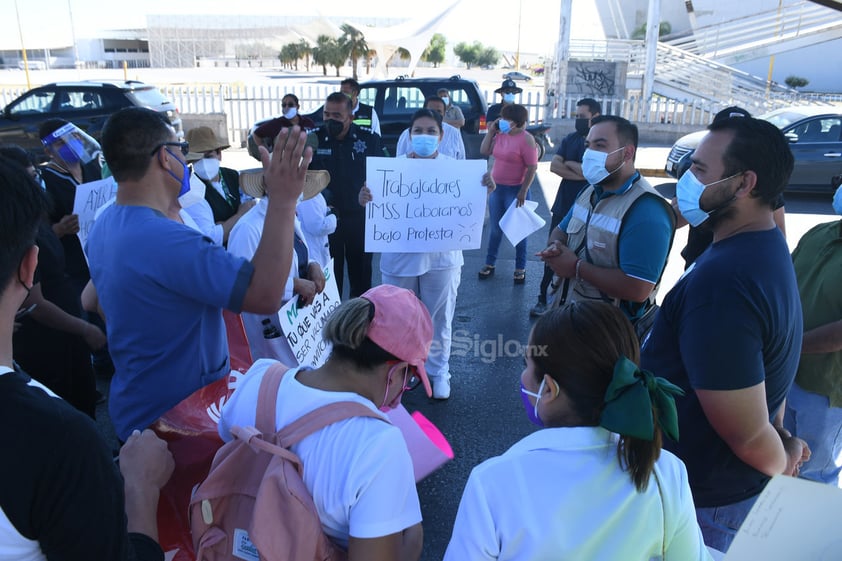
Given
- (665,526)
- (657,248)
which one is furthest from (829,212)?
(665,526)

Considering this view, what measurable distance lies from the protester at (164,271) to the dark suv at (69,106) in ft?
38.6

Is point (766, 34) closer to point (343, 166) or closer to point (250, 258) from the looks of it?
point (343, 166)

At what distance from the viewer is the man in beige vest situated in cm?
287

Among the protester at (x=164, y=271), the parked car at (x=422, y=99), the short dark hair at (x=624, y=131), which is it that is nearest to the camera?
A: the protester at (x=164, y=271)

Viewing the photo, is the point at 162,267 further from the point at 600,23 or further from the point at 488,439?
the point at 600,23

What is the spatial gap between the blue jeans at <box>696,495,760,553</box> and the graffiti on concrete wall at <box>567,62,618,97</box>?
740 inches

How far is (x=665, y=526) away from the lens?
1.33m

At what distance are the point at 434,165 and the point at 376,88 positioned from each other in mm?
9164

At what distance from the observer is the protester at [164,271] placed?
180cm

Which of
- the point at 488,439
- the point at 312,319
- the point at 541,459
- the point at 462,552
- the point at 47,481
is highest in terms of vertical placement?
the point at 47,481

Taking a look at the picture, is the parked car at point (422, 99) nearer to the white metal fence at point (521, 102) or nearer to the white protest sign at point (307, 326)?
the white metal fence at point (521, 102)

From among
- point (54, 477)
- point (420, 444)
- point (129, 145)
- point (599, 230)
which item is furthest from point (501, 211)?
point (54, 477)

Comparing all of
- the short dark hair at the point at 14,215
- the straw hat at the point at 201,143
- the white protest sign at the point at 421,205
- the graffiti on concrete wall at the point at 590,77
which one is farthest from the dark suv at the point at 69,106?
the short dark hair at the point at 14,215

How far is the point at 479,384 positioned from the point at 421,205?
148cm
